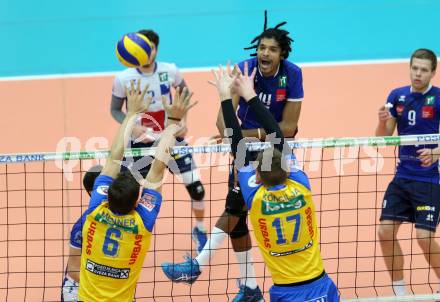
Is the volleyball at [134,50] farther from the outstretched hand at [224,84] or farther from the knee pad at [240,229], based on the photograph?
the outstretched hand at [224,84]

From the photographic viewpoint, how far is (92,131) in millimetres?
11531

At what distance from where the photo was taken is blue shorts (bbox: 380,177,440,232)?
23.6 feet

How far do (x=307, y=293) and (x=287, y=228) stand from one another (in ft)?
1.66

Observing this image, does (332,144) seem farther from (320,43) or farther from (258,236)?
(320,43)

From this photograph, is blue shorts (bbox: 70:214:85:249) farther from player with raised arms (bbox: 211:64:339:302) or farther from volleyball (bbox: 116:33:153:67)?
volleyball (bbox: 116:33:153:67)

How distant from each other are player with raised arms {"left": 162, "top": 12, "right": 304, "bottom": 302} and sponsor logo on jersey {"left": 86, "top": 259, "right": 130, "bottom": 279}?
5.27 ft

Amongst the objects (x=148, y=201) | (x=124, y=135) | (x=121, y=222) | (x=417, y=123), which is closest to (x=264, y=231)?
(x=148, y=201)

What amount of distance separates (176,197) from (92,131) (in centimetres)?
228

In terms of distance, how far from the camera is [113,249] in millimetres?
5516

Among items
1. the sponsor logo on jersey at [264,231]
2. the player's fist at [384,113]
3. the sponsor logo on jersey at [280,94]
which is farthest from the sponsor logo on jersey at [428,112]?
the sponsor logo on jersey at [264,231]

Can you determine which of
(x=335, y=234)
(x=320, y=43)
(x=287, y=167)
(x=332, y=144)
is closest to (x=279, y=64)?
(x=332, y=144)

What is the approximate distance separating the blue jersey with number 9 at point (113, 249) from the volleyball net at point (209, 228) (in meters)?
0.85

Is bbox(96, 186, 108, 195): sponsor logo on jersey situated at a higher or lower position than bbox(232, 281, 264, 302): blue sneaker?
higher

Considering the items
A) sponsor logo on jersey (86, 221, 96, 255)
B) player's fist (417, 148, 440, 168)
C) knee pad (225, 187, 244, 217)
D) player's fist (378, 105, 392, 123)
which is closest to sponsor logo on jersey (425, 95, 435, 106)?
player's fist (378, 105, 392, 123)
